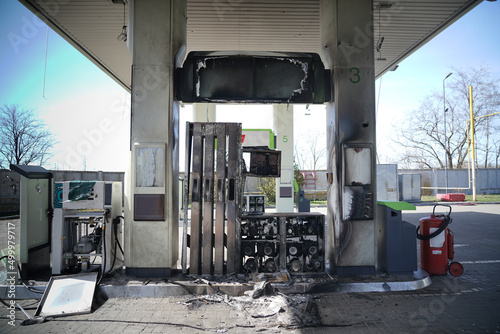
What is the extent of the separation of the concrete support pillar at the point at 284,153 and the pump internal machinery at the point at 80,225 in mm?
9248

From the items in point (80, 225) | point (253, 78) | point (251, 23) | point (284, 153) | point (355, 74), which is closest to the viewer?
point (80, 225)

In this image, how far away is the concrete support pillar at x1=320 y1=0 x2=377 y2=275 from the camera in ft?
19.1

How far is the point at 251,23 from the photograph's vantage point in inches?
366

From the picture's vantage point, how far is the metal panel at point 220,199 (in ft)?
18.6

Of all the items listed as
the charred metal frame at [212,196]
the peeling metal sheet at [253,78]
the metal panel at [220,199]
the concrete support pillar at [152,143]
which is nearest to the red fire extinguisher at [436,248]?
the peeling metal sheet at [253,78]

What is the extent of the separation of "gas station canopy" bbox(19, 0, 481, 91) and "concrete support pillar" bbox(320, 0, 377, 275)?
0.36 meters

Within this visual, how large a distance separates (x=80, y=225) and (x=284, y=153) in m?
10.2

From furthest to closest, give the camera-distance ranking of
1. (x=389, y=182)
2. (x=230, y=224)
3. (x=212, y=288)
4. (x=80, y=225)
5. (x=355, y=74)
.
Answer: (x=389, y=182)
(x=355, y=74)
(x=80, y=225)
(x=230, y=224)
(x=212, y=288)

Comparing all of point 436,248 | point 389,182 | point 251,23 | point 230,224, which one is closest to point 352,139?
point 436,248

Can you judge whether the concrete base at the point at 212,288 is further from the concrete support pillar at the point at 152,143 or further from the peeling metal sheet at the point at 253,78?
the peeling metal sheet at the point at 253,78

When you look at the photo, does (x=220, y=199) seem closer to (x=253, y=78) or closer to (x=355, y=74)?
(x=253, y=78)

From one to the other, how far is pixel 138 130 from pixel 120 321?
10.6ft

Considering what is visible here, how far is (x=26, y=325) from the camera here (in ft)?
13.8

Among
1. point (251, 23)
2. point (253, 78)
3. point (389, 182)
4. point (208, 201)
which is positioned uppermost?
point (251, 23)
